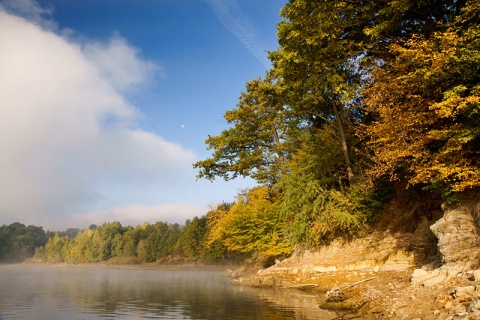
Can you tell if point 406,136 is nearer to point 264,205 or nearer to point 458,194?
point 458,194

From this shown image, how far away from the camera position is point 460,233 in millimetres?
13039

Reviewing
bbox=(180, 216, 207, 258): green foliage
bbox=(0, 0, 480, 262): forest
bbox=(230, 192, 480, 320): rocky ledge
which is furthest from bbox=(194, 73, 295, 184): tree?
bbox=(180, 216, 207, 258): green foliage

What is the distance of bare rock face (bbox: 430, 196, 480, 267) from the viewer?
12.4 m

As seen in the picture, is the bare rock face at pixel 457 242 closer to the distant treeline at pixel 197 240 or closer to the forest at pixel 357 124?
the forest at pixel 357 124

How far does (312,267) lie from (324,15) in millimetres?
16581

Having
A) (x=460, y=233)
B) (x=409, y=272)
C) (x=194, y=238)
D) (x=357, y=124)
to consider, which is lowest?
(x=409, y=272)

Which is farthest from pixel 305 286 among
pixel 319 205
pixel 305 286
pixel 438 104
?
pixel 438 104

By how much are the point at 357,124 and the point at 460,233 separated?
12.3 metres

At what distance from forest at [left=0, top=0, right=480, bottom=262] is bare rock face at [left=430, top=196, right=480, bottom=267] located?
534 mm

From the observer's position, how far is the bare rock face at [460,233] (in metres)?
12.4

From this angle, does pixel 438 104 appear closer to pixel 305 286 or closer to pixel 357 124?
pixel 357 124

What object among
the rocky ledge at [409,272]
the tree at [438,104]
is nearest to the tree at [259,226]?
the rocky ledge at [409,272]

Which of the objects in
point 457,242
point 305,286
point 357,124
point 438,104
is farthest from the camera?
point 357,124

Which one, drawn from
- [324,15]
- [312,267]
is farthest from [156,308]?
[324,15]
